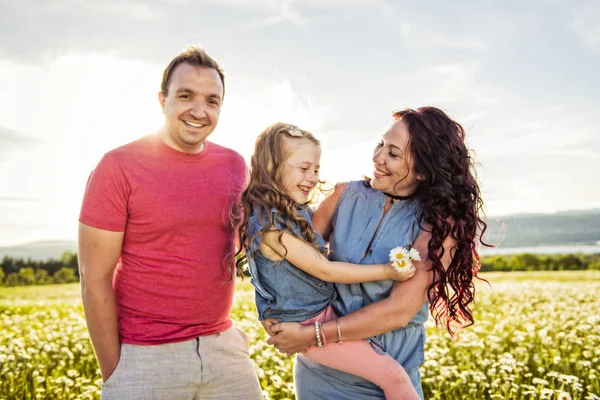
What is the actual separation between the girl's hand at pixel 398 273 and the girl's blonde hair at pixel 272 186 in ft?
1.63

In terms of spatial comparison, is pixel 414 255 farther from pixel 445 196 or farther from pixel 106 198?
pixel 106 198

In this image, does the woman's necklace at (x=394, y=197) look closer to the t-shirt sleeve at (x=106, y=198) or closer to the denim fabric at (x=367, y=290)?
the denim fabric at (x=367, y=290)

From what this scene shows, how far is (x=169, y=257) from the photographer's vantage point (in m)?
3.88

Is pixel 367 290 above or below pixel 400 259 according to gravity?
below

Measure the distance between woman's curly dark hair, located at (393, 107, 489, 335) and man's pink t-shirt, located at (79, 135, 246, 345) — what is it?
1.40 meters

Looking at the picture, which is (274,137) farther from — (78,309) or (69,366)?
(78,309)

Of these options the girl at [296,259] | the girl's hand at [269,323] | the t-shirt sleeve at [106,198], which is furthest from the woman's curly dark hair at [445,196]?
the t-shirt sleeve at [106,198]

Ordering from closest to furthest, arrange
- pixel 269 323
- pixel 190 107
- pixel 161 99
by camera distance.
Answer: pixel 269 323, pixel 190 107, pixel 161 99

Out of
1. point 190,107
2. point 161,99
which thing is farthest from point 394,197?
point 161,99

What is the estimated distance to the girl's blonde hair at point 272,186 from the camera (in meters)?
3.80

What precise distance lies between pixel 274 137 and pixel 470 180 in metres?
1.41

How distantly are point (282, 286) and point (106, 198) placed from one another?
1.30m

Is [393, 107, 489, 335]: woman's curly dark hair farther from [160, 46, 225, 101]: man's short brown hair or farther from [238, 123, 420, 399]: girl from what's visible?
[160, 46, 225, 101]: man's short brown hair

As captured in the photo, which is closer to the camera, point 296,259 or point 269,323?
point 296,259
